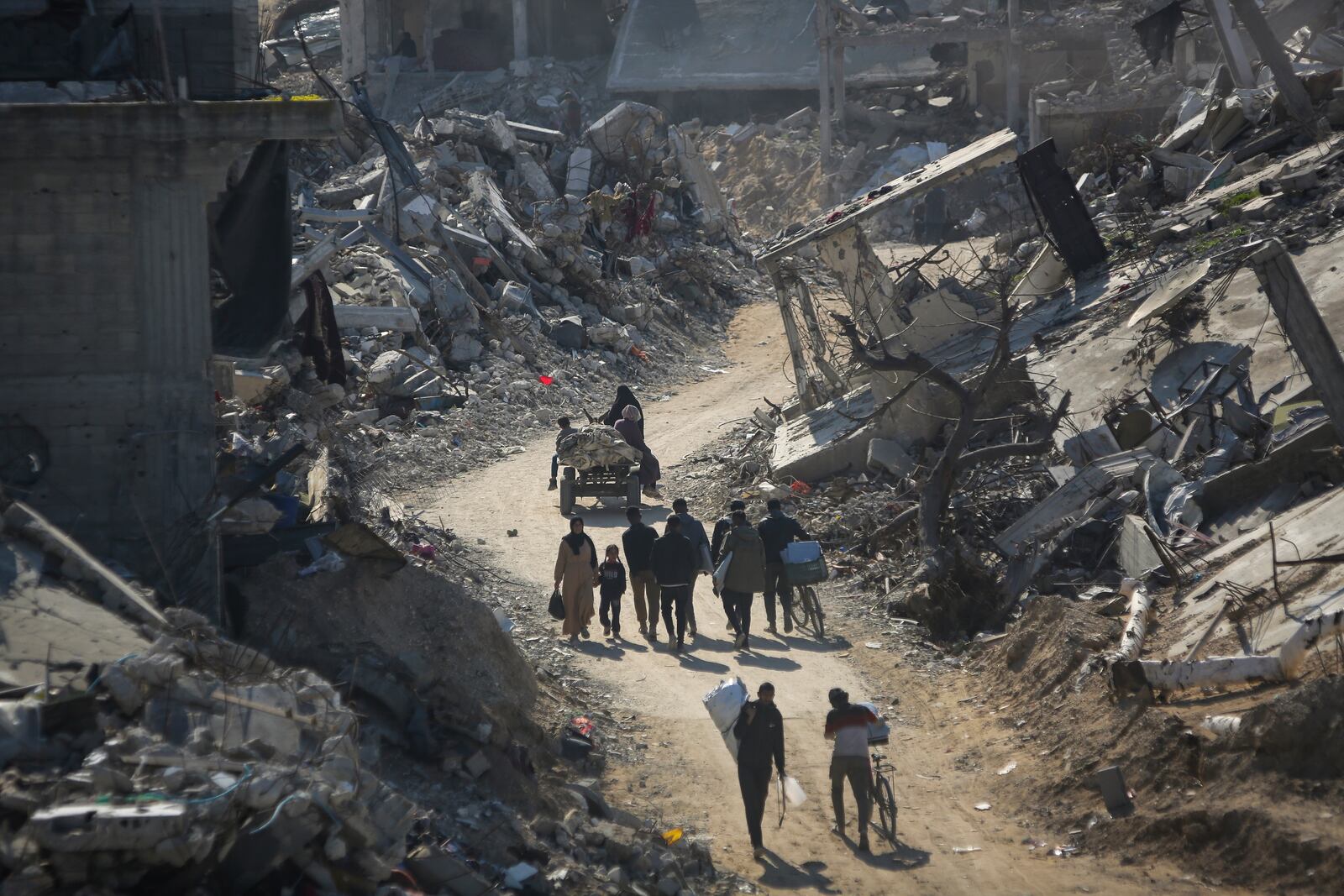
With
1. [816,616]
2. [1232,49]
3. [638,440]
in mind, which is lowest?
[816,616]

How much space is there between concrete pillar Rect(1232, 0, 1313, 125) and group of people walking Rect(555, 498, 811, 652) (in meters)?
11.1

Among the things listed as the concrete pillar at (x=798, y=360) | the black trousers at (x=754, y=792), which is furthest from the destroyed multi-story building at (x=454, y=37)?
the black trousers at (x=754, y=792)

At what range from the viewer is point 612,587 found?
11.6 meters

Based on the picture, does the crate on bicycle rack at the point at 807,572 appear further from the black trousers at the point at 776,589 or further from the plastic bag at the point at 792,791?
the plastic bag at the point at 792,791

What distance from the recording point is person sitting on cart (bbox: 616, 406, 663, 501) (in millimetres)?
15617

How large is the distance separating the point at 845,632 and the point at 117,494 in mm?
6202

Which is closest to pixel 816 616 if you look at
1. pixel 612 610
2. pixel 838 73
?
pixel 612 610

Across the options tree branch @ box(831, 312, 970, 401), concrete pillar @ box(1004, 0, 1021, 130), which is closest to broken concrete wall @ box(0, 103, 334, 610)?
tree branch @ box(831, 312, 970, 401)

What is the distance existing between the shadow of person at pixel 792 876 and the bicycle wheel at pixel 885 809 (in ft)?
1.76

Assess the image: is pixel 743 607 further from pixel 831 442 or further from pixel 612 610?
pixel 831 442

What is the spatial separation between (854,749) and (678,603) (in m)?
3.51

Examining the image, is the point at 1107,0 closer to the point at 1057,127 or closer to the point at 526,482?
the point at 1057,127

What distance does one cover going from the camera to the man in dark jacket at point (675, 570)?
11281 millimetres

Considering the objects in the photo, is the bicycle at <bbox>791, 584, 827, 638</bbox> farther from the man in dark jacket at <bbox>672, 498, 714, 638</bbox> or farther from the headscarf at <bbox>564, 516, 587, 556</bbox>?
the headscarf at <bbox>564, 516, 587, 556</bbox>
